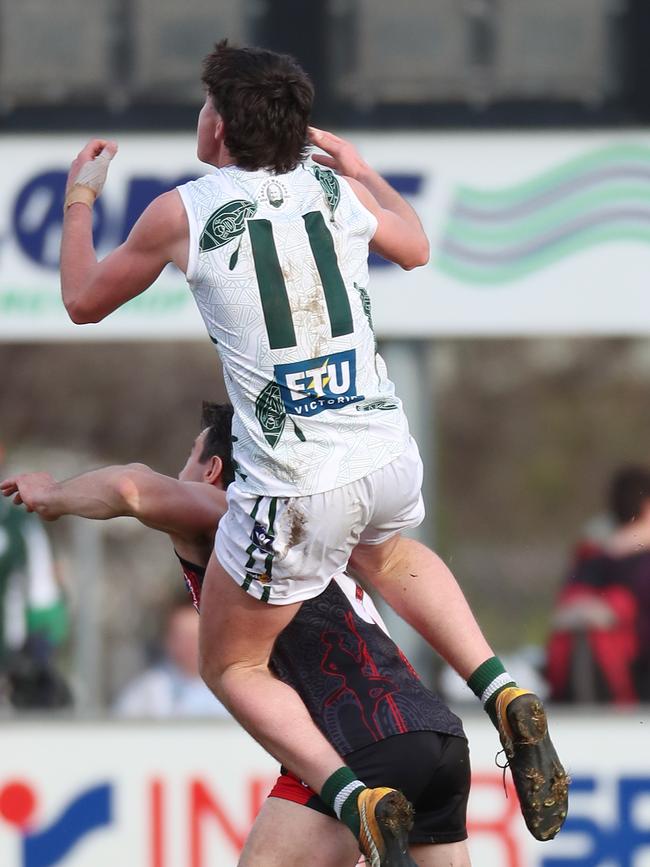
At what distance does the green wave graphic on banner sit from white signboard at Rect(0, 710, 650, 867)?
Result: 6.02ft

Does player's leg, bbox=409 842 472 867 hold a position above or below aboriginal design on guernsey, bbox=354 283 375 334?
below

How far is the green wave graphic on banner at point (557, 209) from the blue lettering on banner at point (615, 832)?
202cm

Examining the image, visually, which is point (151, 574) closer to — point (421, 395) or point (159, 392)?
point (159, 392)

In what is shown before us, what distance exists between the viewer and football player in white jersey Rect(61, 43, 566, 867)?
3.68 meters

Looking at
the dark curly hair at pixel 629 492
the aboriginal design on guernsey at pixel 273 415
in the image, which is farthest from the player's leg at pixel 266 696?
the dark curly hair at pixel 629 492

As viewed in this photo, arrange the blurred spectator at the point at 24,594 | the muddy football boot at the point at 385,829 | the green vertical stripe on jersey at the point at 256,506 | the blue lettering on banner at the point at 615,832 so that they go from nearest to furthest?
the muddy football boot at the point at 385,829, the green vertical stripe on jersey at the point at 256,506, the blue lettering on banner at the point at 615,832, the blurred spectator at the point at 24,594

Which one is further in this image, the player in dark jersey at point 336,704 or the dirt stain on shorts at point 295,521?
the player in dark jersey at point 336,704

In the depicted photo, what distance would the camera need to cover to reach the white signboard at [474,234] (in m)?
6.85

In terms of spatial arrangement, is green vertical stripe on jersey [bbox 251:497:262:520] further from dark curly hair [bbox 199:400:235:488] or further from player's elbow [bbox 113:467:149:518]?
dark curly hair [bbox 199:400:235:488]

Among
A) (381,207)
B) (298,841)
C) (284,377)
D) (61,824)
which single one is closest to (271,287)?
(284,377)

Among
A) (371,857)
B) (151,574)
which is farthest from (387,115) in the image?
(151,574)

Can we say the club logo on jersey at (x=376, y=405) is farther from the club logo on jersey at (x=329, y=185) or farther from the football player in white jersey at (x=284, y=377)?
the club logo on jersey at (x=329, y=185)

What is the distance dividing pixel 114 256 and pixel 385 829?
1.36 m

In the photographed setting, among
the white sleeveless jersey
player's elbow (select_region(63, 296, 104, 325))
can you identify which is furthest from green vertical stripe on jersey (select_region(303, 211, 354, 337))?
player's elbow (select_region(63, 296, 104, 325))
